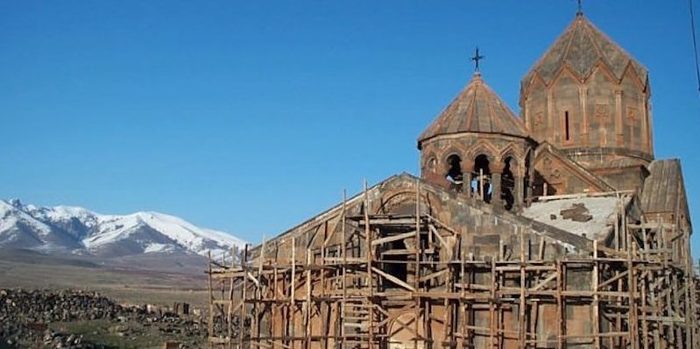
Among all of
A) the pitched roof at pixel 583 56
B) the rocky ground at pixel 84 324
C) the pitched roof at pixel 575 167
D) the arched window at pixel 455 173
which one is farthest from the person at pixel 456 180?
the rocky ground at pixel 84 324

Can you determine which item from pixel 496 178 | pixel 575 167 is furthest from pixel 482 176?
pixel 575 167

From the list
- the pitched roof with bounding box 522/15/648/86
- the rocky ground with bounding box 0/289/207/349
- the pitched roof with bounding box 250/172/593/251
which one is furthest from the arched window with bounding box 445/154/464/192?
the rocky ground with bounding box 0/289/207/349

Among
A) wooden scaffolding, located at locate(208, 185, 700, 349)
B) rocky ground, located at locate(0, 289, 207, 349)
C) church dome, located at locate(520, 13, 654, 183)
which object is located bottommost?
rocky ground, located at locate(0, 289, 207, 349)

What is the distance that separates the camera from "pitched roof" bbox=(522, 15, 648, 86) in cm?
2178

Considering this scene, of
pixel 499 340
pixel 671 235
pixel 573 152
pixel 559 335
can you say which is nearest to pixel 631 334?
pixel 559 335

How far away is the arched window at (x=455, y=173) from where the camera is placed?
1791 centimetres

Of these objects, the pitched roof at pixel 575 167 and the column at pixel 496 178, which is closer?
the column at pixel 496 178

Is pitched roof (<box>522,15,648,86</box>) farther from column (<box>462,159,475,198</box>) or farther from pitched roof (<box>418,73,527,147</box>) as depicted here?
column (<box>462,159,475,198</box>)

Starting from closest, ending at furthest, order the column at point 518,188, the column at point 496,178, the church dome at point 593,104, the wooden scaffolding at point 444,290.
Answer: the wooden scaffolding at point 444,290 → the column at point 496,178 → the column at point 518,188 → the church dome at point 593,104

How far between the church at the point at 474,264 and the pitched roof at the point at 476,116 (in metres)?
0.04

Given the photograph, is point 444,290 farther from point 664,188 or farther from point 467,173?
point 664,188

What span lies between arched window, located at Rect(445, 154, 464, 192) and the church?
0.05 metres

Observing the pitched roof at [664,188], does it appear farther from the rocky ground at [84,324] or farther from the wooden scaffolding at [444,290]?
the rocky ground at [84,324]

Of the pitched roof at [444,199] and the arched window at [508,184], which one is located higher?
the arched window at [508,184]
